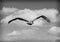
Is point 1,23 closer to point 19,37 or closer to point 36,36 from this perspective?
point 19,37

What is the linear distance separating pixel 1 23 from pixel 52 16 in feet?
2.95

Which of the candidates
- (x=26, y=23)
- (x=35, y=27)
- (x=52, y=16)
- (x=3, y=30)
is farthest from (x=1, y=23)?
Answer: (x=52, y=16)

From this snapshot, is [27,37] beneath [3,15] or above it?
beneath

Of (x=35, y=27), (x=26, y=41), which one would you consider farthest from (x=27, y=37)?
(x=35, y=27)

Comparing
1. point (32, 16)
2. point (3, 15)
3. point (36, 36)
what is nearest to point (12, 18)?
point (3, 15)

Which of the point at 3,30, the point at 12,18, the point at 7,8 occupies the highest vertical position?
the point at 7,8

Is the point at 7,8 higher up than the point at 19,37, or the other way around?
the point at 7,8

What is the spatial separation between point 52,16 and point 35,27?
0.36 meters

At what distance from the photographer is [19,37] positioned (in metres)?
2.49

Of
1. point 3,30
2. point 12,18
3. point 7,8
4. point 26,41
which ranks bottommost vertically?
point 26,41

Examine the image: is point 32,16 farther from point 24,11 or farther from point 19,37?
point 19,37

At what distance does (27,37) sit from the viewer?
2475mm

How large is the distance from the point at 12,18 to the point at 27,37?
423 millimetres

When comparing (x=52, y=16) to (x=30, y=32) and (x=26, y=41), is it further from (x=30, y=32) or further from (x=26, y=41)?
(x=26, y=41)
